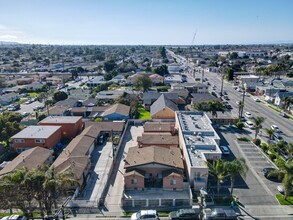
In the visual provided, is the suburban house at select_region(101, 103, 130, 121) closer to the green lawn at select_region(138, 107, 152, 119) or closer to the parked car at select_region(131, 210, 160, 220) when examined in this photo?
the green lawn at select_region(138, 107, 152, 119)

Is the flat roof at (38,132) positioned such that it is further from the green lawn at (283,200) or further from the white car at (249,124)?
the white car at (249,124)

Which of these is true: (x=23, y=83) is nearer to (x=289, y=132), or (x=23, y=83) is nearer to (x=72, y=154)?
(x=72, y=154)

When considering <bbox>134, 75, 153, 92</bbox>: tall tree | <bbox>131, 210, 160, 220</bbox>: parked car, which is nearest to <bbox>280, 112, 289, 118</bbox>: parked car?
<bbox>134, 75, 153, 92</bbox>: tall tree

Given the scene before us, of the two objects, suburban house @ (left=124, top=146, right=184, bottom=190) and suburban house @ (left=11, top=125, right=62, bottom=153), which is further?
suburban house @ (left=11, top=125, right=62, bottom=153)

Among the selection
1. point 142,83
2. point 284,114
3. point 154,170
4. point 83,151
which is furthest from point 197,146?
point 142,83

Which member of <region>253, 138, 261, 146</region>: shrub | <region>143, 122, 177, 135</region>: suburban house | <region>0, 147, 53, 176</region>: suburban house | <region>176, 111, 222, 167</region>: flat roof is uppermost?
<region>176, 111, 222, 167</region>: flat roof
